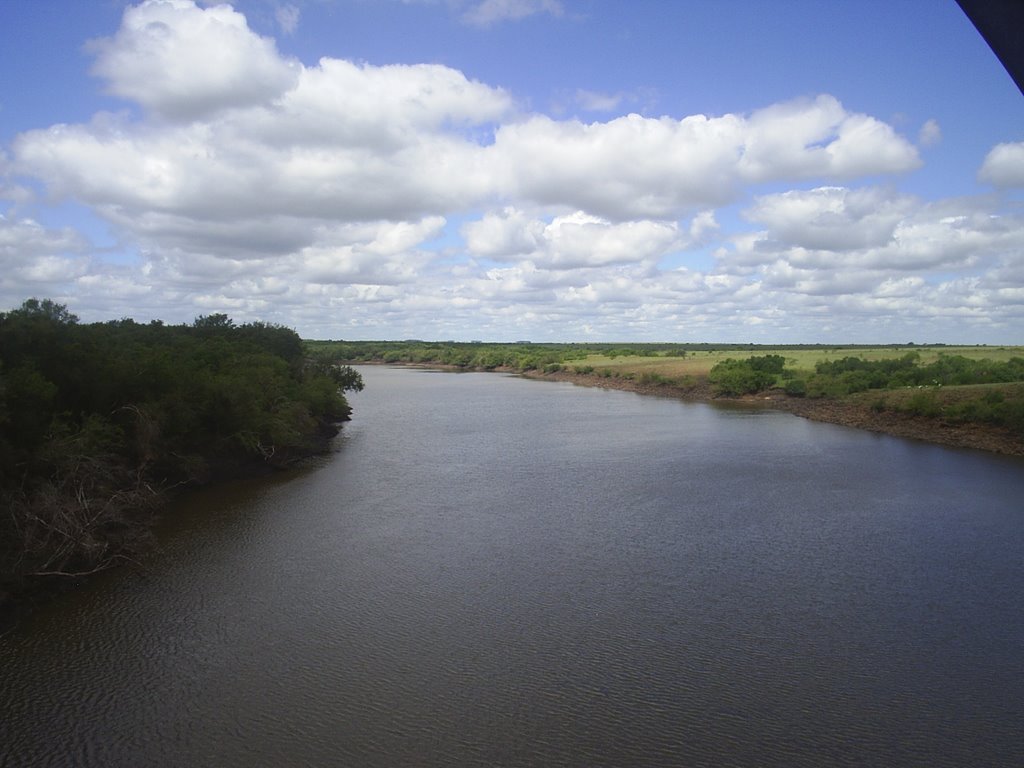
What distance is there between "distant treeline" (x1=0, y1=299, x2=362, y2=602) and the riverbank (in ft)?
89.7

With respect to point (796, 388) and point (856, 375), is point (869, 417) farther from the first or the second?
point (796, 388)

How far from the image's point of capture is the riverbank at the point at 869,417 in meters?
29.6

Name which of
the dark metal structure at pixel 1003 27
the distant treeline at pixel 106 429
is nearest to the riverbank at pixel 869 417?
the distant treeline at pixel 106 429

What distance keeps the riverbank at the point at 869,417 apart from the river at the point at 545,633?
8.60 m

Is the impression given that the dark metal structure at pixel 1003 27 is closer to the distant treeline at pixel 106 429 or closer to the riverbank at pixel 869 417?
the distant treeline at pixel 106 429

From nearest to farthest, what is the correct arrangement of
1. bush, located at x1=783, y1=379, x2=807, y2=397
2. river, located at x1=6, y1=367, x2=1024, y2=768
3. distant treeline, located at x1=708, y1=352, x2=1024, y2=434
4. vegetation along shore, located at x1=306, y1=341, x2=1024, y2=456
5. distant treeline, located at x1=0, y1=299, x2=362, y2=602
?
river, located at x1=6, y1=367, x2=1024, y2=768
distant treeline, located at x1=0, y1=299, x2=362, y2=602
vegetation along shore, located at x1=306, y1=341, x2=1024, y2=456
distant treeline, located at x1=708, y1=352, x2=1024, y2=434
bush, located at x1=783, y1=379, x2=807, y2=397

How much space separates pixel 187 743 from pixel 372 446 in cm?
2280

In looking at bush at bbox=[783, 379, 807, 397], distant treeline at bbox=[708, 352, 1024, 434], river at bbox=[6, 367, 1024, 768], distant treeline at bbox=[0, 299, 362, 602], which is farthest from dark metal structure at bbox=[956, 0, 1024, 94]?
bush at bbox=[783, 379, 807, 397]

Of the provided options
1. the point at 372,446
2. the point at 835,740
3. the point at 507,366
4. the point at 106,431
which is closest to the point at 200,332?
the point at 372,446

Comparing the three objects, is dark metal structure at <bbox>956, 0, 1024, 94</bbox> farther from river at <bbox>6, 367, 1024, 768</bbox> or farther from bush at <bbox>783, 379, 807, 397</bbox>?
bush at <bbox>783, 379, 807, 397</bbox>

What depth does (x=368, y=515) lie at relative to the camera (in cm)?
1927

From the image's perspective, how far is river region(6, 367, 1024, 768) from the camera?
869 centimetres

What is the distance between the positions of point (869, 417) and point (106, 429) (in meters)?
35.1

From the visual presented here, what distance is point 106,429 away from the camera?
56.0 feet
